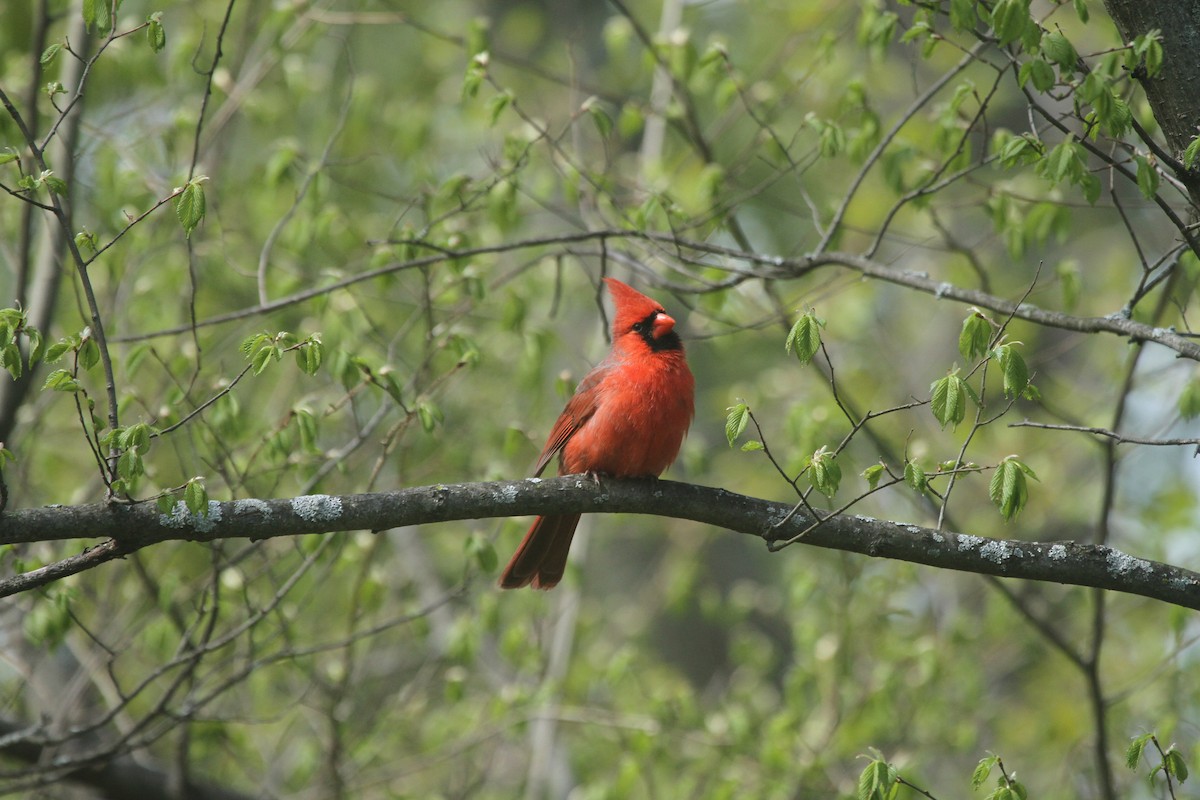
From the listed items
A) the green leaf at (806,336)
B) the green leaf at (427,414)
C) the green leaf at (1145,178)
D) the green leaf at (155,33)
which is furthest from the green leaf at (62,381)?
the green leaf at (1145,178)

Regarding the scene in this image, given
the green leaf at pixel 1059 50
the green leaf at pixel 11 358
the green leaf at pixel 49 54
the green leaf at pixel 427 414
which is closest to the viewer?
the green leaf at pixel 11 358

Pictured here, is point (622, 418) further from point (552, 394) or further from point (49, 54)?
point (552, 394)

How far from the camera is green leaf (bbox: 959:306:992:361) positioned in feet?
9.51

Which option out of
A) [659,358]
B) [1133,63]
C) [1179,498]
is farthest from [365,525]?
[1179,498]

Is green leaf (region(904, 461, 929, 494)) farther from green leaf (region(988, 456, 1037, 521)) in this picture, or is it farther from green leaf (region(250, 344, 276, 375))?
green leaf (region(250, 344, 276, 375))

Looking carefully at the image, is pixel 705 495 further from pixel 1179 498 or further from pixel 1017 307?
pixel 1179 498

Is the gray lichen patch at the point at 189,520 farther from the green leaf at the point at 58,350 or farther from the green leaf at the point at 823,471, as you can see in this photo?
the green leaf at the point at 823,471

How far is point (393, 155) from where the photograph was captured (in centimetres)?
668

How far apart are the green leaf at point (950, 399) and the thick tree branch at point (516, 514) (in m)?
0.52

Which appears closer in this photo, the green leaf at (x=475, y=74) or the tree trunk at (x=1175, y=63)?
the tree trunk at (x=1175, y=63)

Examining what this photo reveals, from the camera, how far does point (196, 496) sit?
9.09 feet

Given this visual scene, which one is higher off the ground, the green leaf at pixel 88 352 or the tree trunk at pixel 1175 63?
the tree trunk at pixel 1175 63

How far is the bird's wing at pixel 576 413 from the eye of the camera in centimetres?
439

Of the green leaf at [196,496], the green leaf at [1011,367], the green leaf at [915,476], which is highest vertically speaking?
the green leaf at [1011,367]
